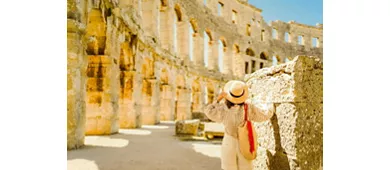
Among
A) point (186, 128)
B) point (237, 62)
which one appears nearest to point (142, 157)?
point (186, 128)

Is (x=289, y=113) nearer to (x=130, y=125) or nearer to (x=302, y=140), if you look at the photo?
(x=302, y=140)

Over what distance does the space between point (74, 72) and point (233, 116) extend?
3706 mm

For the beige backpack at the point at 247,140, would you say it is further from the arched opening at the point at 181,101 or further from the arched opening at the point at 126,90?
the arched opening at the point at 181,101

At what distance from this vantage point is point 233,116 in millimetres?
2299

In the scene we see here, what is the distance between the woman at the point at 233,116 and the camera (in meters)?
2.29

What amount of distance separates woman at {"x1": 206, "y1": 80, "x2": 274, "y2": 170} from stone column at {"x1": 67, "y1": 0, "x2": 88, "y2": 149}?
3.45m

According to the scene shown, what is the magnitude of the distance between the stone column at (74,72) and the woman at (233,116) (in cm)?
345

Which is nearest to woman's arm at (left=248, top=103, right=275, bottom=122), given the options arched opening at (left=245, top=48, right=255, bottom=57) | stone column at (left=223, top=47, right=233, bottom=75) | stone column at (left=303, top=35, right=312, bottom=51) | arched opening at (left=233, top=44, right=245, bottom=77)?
stone column at (left=223, top=47, right=233, bottom=75)

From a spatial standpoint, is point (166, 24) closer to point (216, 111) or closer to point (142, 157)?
point (142, 157)

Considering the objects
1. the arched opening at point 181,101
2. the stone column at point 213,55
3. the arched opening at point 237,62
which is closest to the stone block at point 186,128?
the arched opening at point 181,101

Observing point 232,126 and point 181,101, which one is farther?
point 181,101

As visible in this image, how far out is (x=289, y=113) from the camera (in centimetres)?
256

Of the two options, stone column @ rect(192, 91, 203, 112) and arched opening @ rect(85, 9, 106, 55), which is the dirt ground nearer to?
arched opening @ rect(85, 9, 106, 55)
